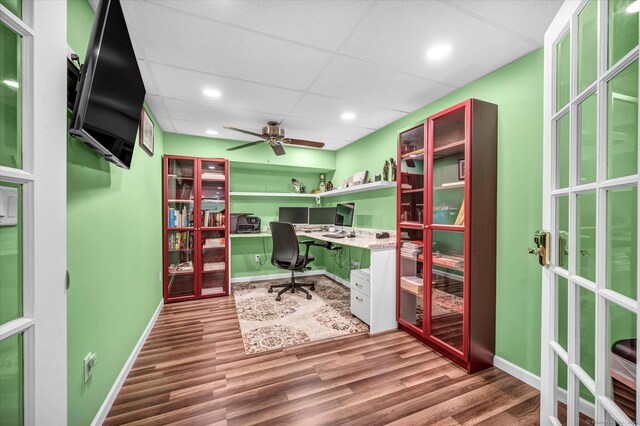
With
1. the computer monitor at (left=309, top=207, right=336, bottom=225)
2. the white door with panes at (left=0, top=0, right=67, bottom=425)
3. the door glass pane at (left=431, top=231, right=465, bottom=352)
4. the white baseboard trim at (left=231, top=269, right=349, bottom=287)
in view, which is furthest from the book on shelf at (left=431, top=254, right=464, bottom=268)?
the white door with panes at (left=0, top=0, right=67, bottom=425)

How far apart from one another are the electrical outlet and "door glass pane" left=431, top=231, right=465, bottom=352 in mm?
2497

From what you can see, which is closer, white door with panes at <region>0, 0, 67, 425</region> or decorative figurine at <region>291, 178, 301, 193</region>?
white door with panes at <region>0, 0, 67, 425</region>

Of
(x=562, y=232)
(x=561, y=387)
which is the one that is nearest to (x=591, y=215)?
(x=562, y=232)

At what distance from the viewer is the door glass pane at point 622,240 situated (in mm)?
758

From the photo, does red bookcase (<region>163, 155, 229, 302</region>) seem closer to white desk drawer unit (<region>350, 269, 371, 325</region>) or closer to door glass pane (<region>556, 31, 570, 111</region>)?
white desk drawer unit (<region>350, 269, 371, 325</region>)

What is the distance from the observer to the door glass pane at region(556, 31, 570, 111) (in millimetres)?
1124

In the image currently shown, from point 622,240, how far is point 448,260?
1389 millimetres

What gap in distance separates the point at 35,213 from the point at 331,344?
226 centimetres

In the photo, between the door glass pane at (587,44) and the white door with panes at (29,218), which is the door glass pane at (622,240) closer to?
the door glass pane at (587,44)

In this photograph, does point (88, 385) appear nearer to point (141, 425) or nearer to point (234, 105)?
point (141, 425)

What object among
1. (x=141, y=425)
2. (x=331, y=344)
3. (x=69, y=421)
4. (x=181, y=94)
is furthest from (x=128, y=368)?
(x=181, y=94)

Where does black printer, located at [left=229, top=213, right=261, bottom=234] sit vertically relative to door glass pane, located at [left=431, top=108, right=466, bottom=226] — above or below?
below

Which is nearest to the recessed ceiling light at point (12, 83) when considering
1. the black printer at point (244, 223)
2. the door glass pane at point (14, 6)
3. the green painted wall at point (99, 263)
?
the door glass pane at point (14, 6)

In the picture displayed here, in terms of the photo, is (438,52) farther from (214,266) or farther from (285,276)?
(285,276)
